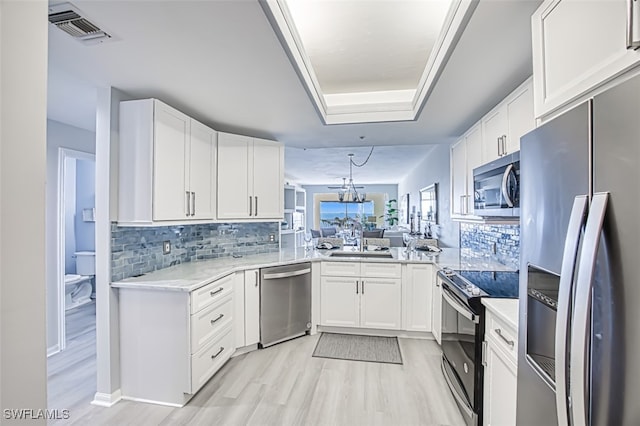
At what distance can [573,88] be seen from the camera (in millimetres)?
1028

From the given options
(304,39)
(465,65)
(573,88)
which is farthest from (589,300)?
(304,39)

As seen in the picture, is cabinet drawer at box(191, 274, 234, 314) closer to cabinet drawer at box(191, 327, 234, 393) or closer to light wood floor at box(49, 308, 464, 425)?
cabinet drawer at box(191, 327, 234, 393)

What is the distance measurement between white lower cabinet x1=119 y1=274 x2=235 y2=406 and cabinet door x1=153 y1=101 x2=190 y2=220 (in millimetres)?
642

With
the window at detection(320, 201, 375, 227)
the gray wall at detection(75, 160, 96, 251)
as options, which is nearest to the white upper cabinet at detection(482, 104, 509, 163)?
the gray wall at detection(75, 160, 96, 251)

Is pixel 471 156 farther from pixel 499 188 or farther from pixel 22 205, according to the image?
pixel 22 205

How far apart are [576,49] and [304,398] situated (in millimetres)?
2531

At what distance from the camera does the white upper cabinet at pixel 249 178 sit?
313cm

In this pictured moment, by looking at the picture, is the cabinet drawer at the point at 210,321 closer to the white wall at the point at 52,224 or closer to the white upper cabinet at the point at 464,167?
the white wall at the point at 52,224

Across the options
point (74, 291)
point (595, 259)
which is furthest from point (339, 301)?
point (74, 291)

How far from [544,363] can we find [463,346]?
1074 millimetres

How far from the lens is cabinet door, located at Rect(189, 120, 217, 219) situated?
273 cm

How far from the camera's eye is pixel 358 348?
10.3ft

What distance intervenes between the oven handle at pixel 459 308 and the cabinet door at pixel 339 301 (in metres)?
1.21

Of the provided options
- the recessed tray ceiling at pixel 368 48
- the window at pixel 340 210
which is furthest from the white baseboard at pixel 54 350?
the window at pixel 340 210
